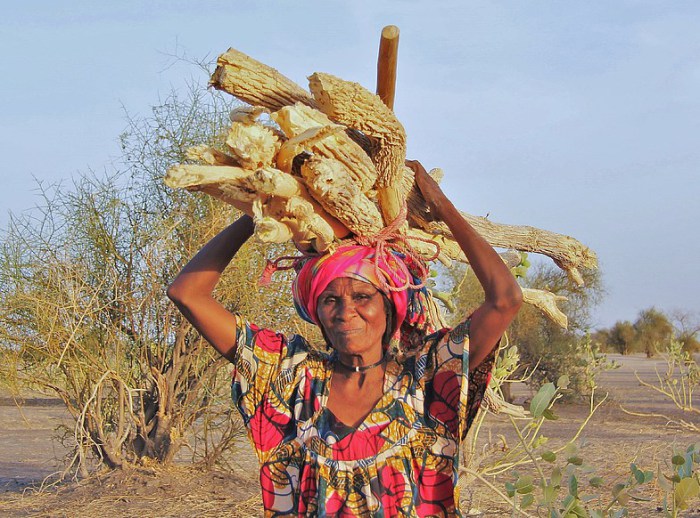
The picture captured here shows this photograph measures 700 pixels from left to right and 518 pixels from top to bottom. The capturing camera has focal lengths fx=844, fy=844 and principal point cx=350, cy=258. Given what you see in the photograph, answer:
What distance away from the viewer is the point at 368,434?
2.46 meters

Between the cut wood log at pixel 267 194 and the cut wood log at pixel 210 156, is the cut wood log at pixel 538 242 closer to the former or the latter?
the cut wood log at pixel 267 194

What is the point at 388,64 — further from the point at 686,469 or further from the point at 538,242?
the point at 686,469

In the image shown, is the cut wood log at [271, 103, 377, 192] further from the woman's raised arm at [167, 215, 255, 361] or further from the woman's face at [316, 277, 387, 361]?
the woman's raised arm at [167, 215, 255, 361]

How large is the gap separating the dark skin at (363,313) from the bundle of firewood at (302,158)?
0.17 meters

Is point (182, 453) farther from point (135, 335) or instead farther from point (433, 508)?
point (433, 508)

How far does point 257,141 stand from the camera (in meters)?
2.24

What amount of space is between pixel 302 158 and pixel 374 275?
0.42 meters

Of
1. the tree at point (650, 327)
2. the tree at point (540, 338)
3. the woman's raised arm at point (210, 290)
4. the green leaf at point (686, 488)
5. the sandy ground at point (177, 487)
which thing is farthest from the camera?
the tree at point (650, 327)

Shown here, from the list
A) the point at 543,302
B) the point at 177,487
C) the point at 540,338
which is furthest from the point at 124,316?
the point at 540,338

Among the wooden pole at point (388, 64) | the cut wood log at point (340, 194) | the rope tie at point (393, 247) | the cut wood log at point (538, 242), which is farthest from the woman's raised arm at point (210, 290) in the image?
the cut wood log at point (538, 242)

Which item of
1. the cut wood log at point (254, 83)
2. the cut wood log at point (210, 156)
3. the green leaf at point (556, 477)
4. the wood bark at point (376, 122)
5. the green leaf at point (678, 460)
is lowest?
the green leaf at point (556, 477)

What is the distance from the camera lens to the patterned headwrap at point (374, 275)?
8.31ft

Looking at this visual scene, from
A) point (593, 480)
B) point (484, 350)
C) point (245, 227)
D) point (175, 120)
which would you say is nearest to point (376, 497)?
point (484, 350)

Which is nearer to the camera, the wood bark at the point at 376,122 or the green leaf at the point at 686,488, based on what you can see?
the wood bark at the point at 376,122
